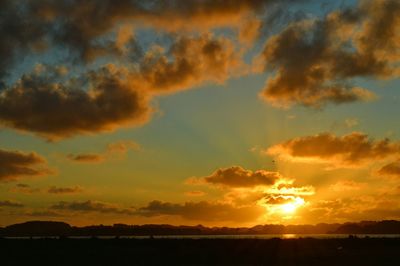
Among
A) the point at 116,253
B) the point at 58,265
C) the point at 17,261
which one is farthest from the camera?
the point at 116,253

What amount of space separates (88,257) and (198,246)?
964 inches

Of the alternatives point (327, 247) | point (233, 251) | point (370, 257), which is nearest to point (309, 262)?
point (370, 257)

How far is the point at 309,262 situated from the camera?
65938mm

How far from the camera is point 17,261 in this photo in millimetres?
70625

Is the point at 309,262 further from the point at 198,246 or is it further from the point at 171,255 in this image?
the point at 198,246

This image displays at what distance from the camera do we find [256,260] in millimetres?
69375

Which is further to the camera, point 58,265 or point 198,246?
point 198,246

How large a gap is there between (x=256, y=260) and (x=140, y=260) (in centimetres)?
1547

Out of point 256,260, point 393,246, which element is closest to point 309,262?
point 256,260

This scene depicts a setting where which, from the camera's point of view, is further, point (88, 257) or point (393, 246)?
point (393, 246)

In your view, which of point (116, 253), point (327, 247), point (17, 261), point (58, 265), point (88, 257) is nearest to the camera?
A: point (58, 265)

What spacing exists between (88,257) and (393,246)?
53.4 m

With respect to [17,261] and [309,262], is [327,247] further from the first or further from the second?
[17,261]

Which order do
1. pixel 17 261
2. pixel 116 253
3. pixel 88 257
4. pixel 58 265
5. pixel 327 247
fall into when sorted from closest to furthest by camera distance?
pixel 58 265 → pixel 17 261 → pixel 88 257 → pixel 116 253 → pixel 327 247
